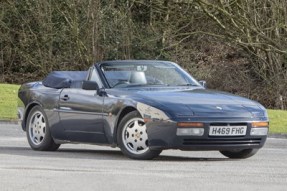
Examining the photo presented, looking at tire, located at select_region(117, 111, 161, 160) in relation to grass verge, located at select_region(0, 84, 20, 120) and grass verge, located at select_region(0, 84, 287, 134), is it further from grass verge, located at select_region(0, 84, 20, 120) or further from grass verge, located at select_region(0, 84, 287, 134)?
grass verge, located at select_region(0, 84, 20, 120)

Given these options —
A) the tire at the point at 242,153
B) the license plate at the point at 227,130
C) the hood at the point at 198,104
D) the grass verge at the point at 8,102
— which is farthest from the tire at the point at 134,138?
the grass verge at the point at 8,102

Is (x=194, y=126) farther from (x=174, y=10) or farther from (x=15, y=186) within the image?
(x=174, y=10)

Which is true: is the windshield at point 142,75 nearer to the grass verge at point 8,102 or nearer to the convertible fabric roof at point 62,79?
the convertible fabric roof at point 62,79

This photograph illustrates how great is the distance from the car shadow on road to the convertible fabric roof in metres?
0.94

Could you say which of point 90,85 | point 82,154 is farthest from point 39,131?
point 90,85

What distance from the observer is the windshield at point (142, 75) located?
13258mm

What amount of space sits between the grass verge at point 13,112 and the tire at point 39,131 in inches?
289

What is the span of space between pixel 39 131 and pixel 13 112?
1176 centimetres

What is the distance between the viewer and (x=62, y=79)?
46.0 ft

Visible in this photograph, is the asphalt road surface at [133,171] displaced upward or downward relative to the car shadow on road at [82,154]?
upward

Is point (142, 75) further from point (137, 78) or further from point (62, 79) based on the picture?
point (62, 79)

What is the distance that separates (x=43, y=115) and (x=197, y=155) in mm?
2257

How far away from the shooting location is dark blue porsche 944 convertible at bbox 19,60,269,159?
39.2 ft

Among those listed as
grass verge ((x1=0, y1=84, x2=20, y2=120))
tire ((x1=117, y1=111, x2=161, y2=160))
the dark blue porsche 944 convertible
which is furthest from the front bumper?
grass verge ((x1=0, y1=84, x2=20, y2=120))
